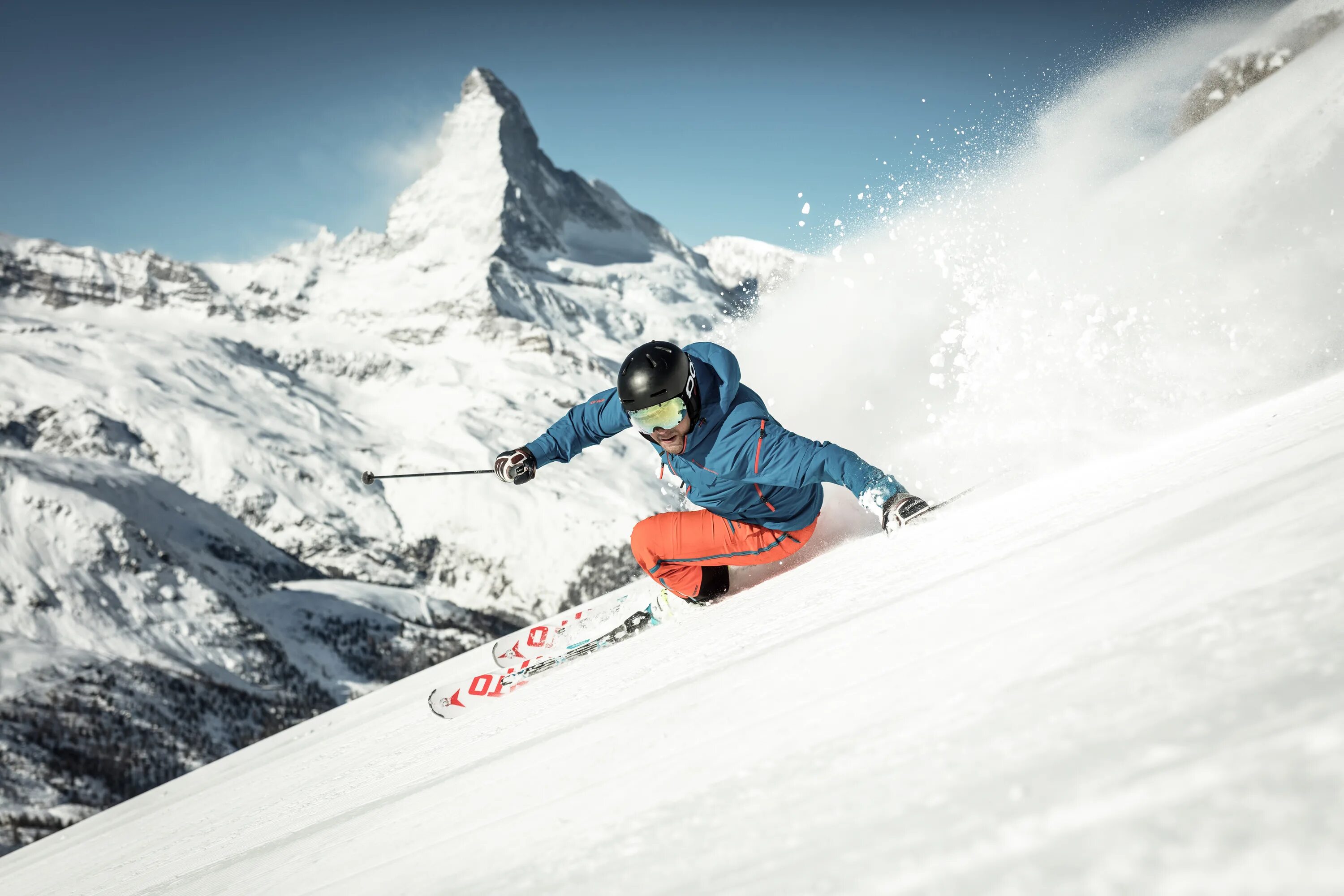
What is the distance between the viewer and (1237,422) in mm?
3564

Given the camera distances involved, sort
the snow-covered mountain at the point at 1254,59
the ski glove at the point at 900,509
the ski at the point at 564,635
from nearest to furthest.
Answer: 1. the ski glove at the point at 900,509
2. the ski at the point at 564,635
3. the snow-covered mountain at the point at 1254,59

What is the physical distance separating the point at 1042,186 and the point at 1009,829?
11557 millimetres

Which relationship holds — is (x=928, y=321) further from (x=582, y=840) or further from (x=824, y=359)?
(x=582, y=840)

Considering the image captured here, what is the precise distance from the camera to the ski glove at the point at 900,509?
373 centimetres

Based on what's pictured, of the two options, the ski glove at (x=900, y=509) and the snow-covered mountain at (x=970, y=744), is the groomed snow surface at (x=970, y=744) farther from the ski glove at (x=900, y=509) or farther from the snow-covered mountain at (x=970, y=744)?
the ski glove at (x=900, y=509)

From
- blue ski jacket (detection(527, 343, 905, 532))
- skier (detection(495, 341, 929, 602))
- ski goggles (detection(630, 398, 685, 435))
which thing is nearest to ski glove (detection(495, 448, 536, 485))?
skier (detection(495, 341, 929, 602))

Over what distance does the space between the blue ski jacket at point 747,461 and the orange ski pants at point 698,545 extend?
0.09m

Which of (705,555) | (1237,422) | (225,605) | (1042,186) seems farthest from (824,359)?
(225,605)

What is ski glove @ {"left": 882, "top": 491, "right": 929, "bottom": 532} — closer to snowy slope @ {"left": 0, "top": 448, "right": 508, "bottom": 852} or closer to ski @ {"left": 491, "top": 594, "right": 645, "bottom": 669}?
ski @ {"left": 491, "top": 594, "right": 645, "bottom": 669}

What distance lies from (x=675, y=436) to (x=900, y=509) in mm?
1235

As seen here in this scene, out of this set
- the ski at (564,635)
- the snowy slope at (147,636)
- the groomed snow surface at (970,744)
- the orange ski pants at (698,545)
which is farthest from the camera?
the snowy slope at (147,636)

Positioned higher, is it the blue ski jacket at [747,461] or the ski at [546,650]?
the blue ski jacket at [747,461]

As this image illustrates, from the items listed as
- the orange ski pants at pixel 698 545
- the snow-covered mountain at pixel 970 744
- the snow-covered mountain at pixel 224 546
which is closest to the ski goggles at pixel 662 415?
the orange ski pants at pixel 698 545

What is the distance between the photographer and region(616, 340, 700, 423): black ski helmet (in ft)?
12.8
